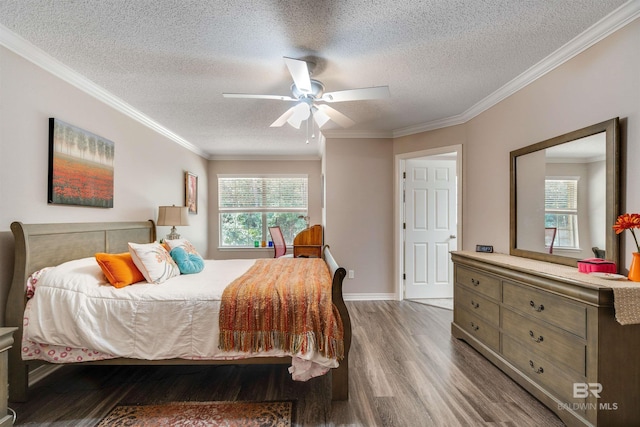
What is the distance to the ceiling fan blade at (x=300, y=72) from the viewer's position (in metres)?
1.90

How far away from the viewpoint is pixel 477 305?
2.68 metres

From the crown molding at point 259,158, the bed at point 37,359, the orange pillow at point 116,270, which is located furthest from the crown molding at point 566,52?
the orange pillow at point 116,270

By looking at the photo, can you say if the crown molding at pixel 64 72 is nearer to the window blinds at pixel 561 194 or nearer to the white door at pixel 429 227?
the white door at pixel 429 227

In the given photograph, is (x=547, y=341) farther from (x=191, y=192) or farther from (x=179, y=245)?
(x=191, y=192)

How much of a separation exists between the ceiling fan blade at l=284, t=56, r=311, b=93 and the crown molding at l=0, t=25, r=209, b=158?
75.3 inches

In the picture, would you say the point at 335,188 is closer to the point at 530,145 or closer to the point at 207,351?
the point at 530,145

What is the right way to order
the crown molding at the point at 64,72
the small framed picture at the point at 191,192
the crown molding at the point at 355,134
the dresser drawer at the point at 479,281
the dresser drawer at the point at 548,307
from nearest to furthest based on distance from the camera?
the dresser drawer at the point at 548,307 < the crown molding at the point at 64,72 < the dresser drawer at the point at 479,281 < the crown molding at the point at 355,134 < the small framed picture at the point at 191,192

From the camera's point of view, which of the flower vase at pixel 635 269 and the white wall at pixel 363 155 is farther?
the white wall at pixel 363 155

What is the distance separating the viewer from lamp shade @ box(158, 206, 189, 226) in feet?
12.1

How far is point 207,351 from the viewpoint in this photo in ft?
6.42

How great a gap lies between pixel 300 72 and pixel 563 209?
2242mm

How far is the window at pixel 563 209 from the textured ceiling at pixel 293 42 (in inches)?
40.7

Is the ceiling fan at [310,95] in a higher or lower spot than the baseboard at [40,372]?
higher

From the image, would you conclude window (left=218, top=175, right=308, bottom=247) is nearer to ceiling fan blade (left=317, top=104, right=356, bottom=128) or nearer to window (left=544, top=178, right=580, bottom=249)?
ceiling fan blade (left=317, top=104, right=356, bottom=128)
